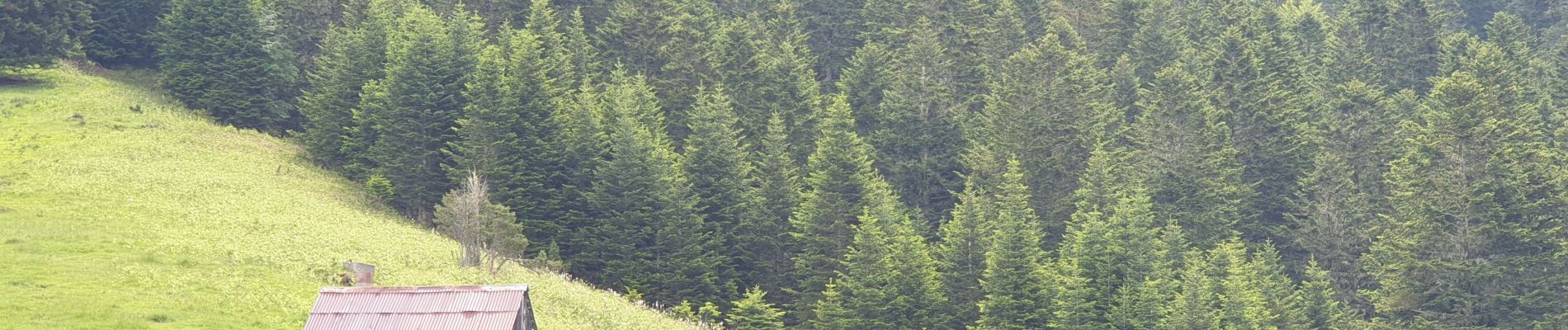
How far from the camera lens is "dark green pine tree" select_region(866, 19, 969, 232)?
8481 centimetres

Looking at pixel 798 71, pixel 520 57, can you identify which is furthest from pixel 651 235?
pixel 798 71

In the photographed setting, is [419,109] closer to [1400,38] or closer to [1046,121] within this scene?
[1046,121]

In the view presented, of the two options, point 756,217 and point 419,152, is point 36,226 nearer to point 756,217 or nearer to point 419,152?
point 419,152

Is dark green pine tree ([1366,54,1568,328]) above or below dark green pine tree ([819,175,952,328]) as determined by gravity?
above

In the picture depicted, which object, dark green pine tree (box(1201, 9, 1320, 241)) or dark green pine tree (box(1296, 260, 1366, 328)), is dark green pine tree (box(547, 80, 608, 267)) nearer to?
dark green pine tree (box(1296, 260, 1366, 328))

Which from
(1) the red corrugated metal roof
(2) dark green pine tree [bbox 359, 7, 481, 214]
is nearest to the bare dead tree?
(2) dark green pine tree [bbox 359, 7, 481, 214]

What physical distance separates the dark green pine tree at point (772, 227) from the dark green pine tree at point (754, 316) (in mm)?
6505

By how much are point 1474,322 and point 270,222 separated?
4627 cm

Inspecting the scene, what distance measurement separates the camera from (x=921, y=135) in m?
85.9

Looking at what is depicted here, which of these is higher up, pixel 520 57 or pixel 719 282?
pixel 520 57

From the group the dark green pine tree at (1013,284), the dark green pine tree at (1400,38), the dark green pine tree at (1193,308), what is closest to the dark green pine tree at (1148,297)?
the dark green pine tree at (1193,308)

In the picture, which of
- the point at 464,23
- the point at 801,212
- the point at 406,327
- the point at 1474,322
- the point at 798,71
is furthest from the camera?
the point at 798,71

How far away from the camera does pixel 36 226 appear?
158 ft

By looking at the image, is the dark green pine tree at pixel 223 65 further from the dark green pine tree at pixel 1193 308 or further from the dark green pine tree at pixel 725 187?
the dark green pine tree at pixel 1193 308
